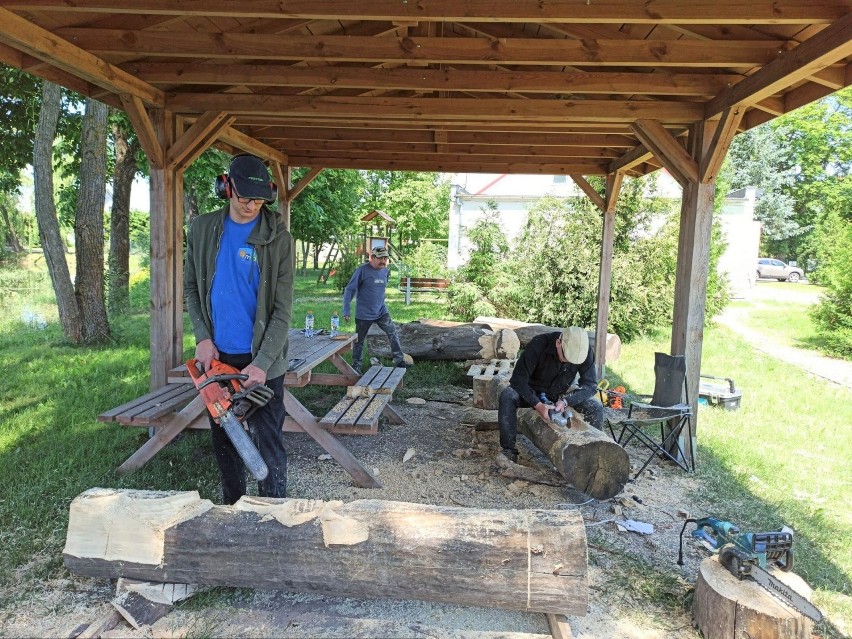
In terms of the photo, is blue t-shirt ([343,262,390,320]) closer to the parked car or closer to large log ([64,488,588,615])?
large log ([64,488,588,615])

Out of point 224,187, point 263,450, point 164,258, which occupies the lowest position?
point 263,450

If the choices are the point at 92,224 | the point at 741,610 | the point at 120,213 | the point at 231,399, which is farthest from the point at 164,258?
the point at 120,213

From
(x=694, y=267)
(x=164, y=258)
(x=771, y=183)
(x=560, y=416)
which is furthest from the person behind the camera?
(x=771, y=183)

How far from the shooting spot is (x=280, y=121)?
6.80m

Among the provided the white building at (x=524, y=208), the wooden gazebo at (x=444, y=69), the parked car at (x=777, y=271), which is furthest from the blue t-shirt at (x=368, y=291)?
the parked car at (x=777, y=271)

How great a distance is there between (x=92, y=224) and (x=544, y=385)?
7.93m

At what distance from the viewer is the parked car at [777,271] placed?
37438 millimetres

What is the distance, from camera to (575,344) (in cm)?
487

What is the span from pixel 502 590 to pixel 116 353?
318 inches

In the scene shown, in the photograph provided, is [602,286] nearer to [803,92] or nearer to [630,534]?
[803,92]

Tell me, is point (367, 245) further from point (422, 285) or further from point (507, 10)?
point (507, 10)

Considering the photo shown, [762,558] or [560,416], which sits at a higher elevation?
[560,416]

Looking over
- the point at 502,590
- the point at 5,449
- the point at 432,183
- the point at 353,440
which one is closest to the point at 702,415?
the point at 353,440

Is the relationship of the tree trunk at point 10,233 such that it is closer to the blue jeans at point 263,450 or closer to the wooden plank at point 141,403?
the wooden plank at point 141,403
